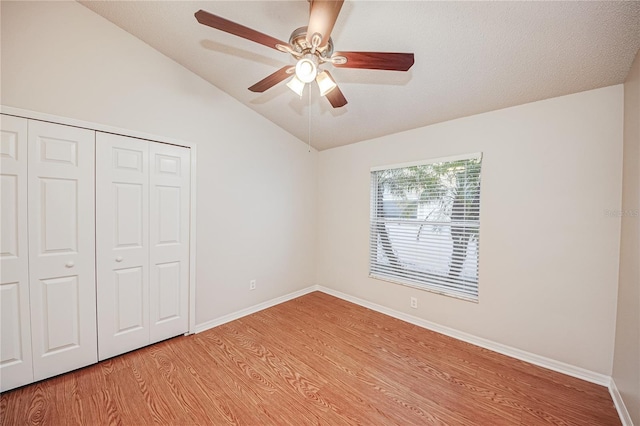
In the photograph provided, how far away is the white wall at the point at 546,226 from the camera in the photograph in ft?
6.30

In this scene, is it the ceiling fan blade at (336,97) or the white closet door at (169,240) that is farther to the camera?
the white closet door at (169,240)

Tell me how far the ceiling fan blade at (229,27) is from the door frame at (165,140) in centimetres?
151

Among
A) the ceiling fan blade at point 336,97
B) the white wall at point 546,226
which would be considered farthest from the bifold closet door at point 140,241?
the white wall at point 546,226

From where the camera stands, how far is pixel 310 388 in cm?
188

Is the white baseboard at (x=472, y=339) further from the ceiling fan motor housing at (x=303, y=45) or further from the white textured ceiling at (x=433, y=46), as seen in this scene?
the ceiling fan motor housing at (x=303, y=45)

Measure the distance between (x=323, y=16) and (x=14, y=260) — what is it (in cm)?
270

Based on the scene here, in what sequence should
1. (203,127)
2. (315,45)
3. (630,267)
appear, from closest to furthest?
(315,45) < (630,267) < (203,127)

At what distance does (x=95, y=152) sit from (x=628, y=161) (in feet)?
13.7

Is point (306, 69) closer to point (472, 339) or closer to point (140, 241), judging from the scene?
point (140, 241)

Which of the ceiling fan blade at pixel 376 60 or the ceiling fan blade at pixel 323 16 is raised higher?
the ceiling fan blade at pixel 323 16

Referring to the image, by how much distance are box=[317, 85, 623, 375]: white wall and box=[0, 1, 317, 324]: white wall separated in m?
1.95

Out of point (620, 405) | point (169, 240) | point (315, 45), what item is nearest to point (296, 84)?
point (315, 45)

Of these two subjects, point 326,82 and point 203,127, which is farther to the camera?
point 203,127

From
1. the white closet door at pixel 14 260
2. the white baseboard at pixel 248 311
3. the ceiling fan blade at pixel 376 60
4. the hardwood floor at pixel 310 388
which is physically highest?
the ceiling fan blade at pixel 376 60
